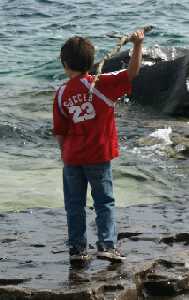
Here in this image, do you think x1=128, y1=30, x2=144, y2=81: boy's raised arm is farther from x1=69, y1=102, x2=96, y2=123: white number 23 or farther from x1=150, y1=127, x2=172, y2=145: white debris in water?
x1=150, y1=127, x2=172, y2=145: white debris in water

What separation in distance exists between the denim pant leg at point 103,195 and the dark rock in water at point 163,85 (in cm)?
790

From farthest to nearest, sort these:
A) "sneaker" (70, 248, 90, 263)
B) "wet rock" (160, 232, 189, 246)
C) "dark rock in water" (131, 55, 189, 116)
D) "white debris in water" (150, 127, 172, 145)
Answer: "dark rock in water" (131, 55, 189, 116) → "white debris in water" (150, 127, 172, 145) → "wet rock" (160, 232, 189, 246) → "sneaker" (70, 248, 90, 263)

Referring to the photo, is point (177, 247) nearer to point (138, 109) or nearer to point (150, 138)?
point (150, 138)

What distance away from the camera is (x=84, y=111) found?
18.1 ft

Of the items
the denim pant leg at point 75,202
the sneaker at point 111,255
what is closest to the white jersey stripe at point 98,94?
the denim pant leg at point 75,202

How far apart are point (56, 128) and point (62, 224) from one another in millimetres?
1557

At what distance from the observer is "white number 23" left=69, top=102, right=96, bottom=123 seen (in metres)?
5.52

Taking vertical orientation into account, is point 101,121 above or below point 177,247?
above

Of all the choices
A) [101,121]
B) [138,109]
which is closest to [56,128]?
[101,121]

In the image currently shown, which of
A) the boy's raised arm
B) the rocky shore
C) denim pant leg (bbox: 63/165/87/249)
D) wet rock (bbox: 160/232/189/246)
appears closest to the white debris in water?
the rocky shore

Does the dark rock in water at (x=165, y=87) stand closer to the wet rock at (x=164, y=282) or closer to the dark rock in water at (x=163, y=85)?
the dark rock in water at (x=163, y=85)

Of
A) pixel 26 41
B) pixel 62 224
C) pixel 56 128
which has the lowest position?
pixel 26 41

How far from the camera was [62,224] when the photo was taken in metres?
6.98

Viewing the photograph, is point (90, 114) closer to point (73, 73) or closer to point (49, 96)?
point (73, 73)
